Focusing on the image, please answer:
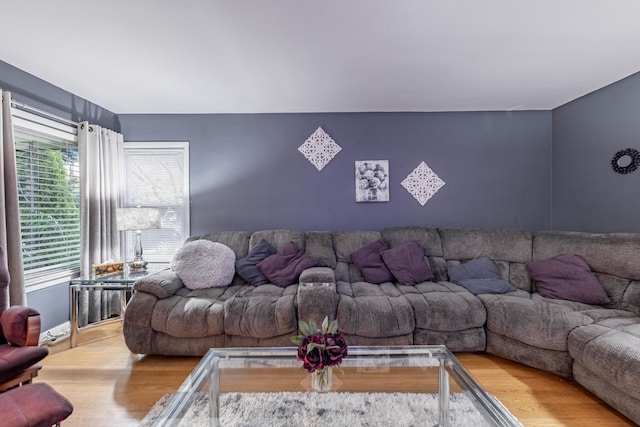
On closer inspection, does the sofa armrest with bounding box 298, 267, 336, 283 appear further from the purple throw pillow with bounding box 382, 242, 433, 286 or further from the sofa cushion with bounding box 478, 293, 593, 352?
the sofa cushion with bounding box 478, 293, 593, 352

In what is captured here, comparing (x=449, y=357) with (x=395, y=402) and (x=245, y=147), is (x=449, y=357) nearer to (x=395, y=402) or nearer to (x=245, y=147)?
(x=395, y=402)

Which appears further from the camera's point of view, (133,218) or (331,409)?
(133,218)

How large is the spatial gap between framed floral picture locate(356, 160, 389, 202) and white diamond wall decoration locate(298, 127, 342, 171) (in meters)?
0.34

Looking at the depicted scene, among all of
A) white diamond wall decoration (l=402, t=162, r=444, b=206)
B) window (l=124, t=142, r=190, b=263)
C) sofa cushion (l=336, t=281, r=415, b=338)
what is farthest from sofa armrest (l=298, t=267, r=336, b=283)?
window (l=124, t=142, r=190, b=263)

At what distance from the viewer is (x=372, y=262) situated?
9.61ft

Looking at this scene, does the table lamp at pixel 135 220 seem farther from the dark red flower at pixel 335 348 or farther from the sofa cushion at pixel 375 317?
the dark red flower at pixel 335 348

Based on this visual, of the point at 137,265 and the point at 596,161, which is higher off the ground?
the point at 596,161

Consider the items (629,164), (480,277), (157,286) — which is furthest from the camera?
(480,277)

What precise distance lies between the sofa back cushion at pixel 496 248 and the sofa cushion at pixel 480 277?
85 mm

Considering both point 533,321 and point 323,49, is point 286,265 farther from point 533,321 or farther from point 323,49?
point 533,321

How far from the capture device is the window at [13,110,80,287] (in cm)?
247

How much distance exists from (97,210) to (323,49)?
2798 mm

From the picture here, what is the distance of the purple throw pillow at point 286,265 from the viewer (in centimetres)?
273

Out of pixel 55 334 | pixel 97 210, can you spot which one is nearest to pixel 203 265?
pixel 97 210
